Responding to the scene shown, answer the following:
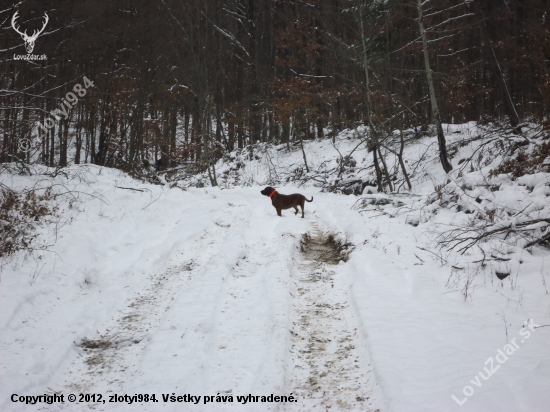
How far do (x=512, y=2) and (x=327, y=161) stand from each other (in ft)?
41.9

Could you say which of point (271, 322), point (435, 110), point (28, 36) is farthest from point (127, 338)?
point (435, 110)

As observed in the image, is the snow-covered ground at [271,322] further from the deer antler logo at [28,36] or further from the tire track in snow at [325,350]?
the deer antler logo at [28,36]

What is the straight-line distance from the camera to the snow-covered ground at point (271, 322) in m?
3.29

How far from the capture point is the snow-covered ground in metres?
3.29

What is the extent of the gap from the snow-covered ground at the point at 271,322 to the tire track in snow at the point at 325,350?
0.02 meters

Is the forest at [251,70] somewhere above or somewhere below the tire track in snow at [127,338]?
above

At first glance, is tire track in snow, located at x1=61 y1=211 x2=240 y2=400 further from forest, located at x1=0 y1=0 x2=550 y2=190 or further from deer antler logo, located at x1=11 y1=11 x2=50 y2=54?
deer antler logo, located at x1=11 y1=11 x2=50 y2=54

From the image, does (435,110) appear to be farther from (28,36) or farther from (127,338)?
(28,36)

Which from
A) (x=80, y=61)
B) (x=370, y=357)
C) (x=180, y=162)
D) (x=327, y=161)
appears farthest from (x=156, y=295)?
(x=180, y=162)

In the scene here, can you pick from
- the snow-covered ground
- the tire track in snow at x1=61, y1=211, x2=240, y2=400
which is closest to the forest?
the snow-covered ground

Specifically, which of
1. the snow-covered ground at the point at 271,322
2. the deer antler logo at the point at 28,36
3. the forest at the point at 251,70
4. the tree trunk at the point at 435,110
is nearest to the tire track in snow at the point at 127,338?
the snow-covered ground at the point at 271,322

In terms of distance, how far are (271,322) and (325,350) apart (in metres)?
0.79

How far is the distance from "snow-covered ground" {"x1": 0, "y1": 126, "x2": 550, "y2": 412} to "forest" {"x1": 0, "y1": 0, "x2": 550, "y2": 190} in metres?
3.77

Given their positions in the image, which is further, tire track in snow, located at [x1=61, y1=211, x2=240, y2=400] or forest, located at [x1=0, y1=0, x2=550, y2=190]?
forest, located at [x1=0, y1=0, x2=550, y2=190]
